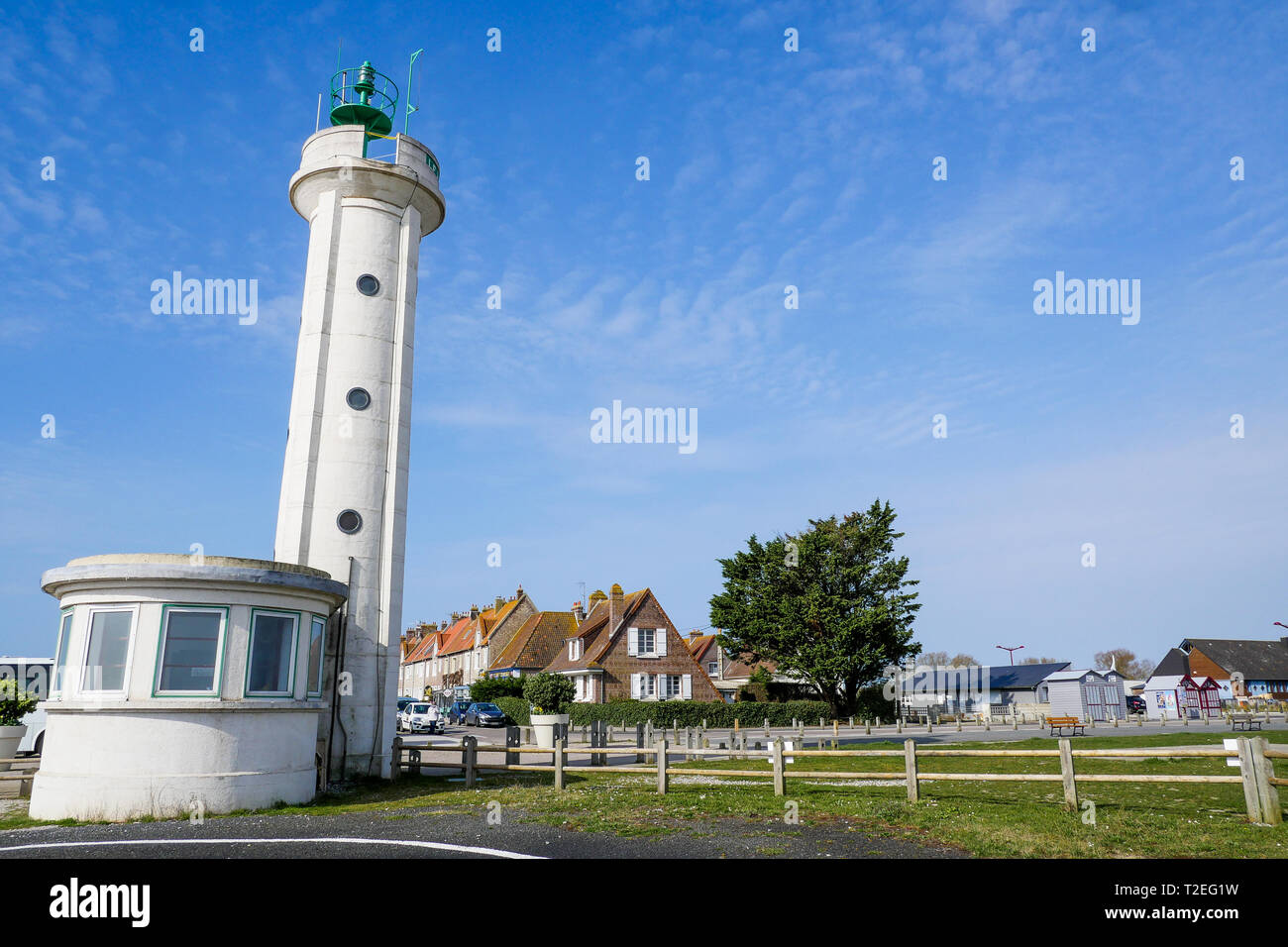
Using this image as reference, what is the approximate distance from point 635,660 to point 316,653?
37.4 m

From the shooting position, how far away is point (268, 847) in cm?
1088

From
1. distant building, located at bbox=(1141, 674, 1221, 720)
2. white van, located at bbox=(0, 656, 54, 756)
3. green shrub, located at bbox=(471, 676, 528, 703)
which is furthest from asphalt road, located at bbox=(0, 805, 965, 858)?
distant building, located at bbox=(1141, 674, 1221, 720)

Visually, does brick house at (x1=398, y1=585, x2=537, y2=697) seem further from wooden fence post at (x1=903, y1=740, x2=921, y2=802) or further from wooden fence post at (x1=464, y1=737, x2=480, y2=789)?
wooden fence post at (x1=903, y1=740, x2=921, y2=802)

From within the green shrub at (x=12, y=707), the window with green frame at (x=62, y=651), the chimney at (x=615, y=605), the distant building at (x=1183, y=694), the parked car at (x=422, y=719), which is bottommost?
the parked car at (x=422, y=719)

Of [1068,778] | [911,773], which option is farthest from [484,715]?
[1068,778]

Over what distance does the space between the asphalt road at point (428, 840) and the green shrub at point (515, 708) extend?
121ft

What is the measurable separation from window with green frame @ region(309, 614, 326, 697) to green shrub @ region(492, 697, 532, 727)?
3296cm

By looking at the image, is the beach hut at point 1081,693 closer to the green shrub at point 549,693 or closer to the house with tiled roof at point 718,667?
the house with tiled roof at point 718,667

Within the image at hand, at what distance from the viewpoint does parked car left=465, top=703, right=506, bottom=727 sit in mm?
50812

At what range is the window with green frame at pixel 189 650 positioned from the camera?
1462 centimetres

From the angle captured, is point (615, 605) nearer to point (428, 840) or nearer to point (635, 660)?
point (635, 660)

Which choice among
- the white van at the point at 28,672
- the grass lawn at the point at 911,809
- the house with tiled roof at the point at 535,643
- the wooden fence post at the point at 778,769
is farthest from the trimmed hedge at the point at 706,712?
the wooden fence post at the point at 778,769
